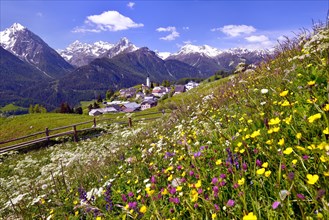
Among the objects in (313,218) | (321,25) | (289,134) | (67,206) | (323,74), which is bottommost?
(67,206)

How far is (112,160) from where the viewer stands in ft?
25.7

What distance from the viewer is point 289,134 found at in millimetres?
3211

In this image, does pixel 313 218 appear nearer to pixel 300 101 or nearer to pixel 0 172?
pixel 300 101

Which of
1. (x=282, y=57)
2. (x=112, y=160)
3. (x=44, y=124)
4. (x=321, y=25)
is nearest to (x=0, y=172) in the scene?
(x=112, y=160)

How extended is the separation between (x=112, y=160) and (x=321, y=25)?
6.87m

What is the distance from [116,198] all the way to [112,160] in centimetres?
349

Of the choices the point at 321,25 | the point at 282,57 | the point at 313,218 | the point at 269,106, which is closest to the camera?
the point at 313,218

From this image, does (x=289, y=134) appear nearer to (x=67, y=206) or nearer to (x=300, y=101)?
(x=300, y=101)

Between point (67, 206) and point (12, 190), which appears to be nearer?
point (67, 206)

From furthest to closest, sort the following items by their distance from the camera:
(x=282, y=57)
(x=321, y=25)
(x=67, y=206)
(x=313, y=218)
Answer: (x=282, y=57) < (x=321, y=25) < (x=67, y=206) < (x=313, y=218)

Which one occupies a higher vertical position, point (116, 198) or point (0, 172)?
point (116, 198)

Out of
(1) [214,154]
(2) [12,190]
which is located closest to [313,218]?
(1) [214,154]

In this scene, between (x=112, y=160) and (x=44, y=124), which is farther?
(x=44, y=124)

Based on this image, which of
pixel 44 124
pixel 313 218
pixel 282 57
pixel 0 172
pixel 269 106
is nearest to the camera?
pixel 313 218
